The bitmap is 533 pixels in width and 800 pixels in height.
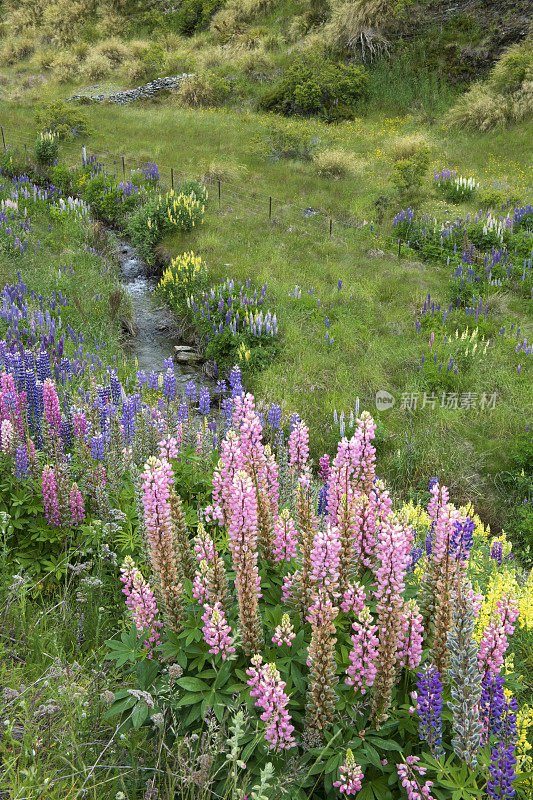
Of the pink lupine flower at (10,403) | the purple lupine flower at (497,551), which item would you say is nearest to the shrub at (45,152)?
the pink lupine flower at (10,403)

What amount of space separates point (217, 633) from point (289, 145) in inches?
691

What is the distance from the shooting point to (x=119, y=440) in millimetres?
4906

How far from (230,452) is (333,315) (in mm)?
7546

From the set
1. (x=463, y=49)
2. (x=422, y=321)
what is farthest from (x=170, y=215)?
(x=463, y=49)

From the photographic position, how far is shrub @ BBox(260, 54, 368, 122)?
20266 millimetres

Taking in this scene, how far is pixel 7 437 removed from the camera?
172 inches

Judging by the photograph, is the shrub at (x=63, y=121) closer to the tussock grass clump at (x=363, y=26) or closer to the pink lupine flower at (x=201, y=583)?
the tussock grass clump at (x=363, y=26)

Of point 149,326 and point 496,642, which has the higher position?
point 496,642

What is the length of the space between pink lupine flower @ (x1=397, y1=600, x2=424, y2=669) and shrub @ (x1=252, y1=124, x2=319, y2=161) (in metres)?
16.9

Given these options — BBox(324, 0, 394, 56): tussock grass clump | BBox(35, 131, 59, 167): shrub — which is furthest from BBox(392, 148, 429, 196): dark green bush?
BBox(324, 0, 394, 56): tussock grass clump

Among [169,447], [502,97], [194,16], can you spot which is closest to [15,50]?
[194,16]

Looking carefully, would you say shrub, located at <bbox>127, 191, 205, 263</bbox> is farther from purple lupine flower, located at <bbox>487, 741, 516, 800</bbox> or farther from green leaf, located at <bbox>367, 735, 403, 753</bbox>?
purple lupine flower, located at <bbox>487, 741, 516, 800</bbox>

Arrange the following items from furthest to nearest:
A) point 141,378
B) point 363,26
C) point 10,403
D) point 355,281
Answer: point 363,26
point 355,281
point 141,378
point 10,403

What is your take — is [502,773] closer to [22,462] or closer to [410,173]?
[22,462]
